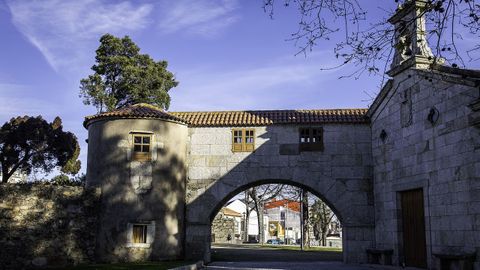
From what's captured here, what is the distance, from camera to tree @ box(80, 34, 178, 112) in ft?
99.0

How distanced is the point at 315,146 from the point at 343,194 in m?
1.95

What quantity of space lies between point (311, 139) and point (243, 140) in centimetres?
245

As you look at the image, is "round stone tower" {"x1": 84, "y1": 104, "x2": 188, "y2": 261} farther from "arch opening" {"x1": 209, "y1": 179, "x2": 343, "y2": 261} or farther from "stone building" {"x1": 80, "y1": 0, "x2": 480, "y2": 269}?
"arch opening" {"x1": 209, "y1": 179, "x2": 343, "y2": 261}

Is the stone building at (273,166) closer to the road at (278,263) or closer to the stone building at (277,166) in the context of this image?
the stone building at (277,166)

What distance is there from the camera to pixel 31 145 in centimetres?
3092

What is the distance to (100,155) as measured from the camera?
17.5 meters

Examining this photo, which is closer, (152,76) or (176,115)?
(176,115)

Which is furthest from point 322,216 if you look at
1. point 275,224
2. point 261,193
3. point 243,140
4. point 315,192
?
point 243,140

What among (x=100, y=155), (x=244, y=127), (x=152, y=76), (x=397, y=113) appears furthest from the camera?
(x=152, y=76)

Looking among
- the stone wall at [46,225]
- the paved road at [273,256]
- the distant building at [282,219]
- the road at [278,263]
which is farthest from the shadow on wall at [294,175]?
the distant building at [282,219]

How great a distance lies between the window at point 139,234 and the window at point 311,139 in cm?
616

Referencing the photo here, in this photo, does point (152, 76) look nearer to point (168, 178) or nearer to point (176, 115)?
point (176, 115)

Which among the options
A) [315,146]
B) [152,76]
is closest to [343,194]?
[315,146]

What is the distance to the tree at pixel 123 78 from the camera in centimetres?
3017
